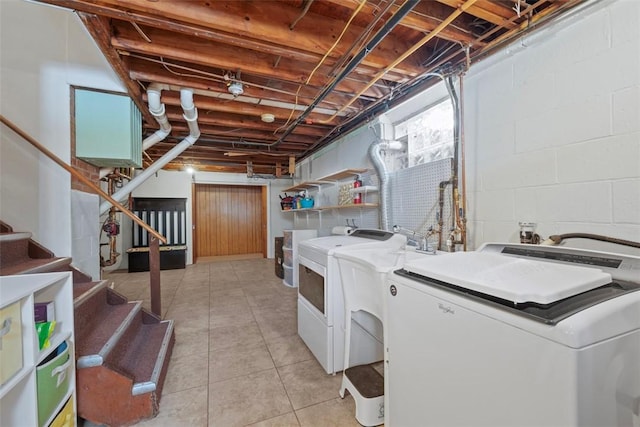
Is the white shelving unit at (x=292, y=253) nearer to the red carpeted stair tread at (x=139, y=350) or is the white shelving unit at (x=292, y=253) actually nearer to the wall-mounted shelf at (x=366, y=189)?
the wall-mounted shelf at (x=366, y=189)

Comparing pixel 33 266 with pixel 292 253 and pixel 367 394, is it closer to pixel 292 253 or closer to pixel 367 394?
pixel 367 394

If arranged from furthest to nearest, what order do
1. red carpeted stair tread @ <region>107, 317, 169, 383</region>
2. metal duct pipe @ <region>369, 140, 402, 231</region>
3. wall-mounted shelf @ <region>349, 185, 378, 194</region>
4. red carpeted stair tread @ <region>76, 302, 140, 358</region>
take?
wall-mounted shelf @ <region>349, 185, 378, 194</region>
metal duct pipe @ <region>369, 140, 402, 231</region>
red carpeted stair tread @ <region>107, 317, 169, 383</region>
red carpeted stair tread @ <region>76, 302, 140, 358</region>

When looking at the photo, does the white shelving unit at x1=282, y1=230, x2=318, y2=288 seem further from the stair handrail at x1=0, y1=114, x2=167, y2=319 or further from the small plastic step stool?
the small plastic step stool

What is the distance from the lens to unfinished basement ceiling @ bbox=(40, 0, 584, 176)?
1476 mm

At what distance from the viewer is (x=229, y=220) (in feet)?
23.0

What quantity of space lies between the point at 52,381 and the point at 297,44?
2.30 meters

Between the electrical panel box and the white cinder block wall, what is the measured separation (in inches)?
121

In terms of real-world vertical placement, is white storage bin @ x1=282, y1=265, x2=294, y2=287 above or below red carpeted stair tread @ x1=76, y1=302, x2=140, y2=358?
below

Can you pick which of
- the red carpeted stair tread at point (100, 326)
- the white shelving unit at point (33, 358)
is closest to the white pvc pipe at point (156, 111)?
the red carpeted stair tread at point (100, 326)

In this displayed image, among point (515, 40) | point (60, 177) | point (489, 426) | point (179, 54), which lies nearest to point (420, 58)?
point (515, 40)

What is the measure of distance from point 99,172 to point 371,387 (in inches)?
135

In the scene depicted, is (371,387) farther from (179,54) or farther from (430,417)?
(179,54)

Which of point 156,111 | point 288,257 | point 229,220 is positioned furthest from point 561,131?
point 229,220

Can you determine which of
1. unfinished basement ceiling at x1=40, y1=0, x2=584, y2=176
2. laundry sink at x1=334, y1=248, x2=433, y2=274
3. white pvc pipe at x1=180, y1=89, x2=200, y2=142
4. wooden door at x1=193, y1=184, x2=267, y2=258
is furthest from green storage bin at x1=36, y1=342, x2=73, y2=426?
wooden door at x1=193, y1=184, x2=267, y2=258
